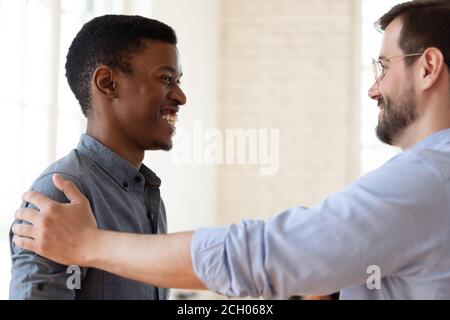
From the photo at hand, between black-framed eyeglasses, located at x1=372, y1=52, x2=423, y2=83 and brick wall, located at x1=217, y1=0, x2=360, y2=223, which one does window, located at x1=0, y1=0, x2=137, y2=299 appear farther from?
black-framed eyeglasses, located at x1=372, y1=52, x2=423, y2=83

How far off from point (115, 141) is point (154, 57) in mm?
255

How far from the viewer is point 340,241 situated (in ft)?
3.90

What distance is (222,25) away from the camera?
6062mm

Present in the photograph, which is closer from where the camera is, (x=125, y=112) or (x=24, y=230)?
(x=24, y=230)

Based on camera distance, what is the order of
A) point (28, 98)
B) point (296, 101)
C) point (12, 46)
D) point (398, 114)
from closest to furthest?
point (398, 114)
point (12, 46)
point (28, 98)
point (296, 101)

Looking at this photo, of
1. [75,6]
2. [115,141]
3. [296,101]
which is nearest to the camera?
[115,141]

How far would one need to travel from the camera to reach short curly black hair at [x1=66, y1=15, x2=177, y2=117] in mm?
1721

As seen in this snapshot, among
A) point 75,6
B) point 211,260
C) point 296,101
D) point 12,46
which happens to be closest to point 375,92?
point 211,260

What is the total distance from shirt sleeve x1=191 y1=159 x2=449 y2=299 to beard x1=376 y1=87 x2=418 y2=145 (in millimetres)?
344

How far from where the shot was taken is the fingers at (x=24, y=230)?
52.2 inches

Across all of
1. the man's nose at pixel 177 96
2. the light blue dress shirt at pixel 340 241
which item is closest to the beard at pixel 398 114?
the light blue dress shirt at pixel 340 241

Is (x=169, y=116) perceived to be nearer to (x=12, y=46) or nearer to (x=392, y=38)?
(x=392, y=38)

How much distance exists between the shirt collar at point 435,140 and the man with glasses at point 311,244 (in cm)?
Answer: 4
